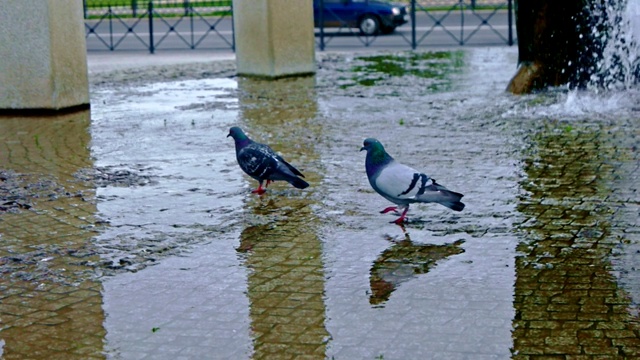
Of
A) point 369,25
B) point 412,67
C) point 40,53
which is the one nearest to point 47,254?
point 40,53

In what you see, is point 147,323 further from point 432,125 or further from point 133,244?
point 432,125

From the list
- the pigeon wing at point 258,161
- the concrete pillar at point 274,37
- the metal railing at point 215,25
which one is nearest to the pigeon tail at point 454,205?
the pigeon wing at point 258,161

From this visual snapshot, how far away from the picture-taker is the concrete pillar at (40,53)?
13844 millimetres

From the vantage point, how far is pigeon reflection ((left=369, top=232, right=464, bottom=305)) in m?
Answer: 6.56

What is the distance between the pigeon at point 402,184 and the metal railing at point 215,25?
53.4ft

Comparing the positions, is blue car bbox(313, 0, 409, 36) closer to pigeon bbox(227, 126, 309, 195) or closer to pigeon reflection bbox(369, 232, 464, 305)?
pigeon bbox(227, 126, 309, 195)

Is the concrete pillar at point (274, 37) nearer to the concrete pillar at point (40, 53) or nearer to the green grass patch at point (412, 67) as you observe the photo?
the green grass patch at point (412, 67)

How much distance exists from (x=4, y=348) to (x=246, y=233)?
8.49 feet

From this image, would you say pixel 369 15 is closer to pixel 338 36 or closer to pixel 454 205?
pixel 338 36

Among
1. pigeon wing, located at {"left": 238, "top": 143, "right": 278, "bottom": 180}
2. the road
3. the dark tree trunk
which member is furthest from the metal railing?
pigeon wing, located at {"left": 238, "top": 143, "right": 278, "bottom": 180}

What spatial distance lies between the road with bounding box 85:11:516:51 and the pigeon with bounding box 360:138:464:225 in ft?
54.6

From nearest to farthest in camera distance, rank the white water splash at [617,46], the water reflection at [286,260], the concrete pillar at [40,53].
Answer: the water reflection at [286,260] < the concrete pillar at [40,53] < the white water splash at [617,46]

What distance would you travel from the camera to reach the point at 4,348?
5.70 meters

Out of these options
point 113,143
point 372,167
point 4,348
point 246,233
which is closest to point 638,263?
point 372,167
